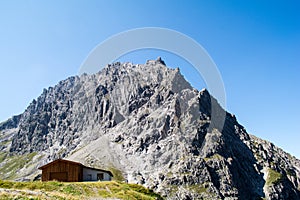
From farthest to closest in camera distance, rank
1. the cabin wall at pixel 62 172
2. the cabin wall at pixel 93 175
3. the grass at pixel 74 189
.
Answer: the cabin wall at pixel 93 175 → the cabin wall at pixel 62 172 → the grass at pixel 74 189

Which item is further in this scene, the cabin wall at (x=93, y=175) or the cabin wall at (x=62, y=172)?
the cabin wall at (x=93, y=175)

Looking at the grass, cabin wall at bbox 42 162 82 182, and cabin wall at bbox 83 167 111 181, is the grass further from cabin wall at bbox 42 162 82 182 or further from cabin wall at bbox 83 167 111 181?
cabin wall at bbox 83 167 111 181

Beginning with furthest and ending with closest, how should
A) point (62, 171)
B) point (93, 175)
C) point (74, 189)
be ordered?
1. point (93, 175)
2. point (62, 171)
3. point (74, 189)

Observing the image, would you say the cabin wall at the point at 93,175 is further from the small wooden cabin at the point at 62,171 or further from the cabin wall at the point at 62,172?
the cabin wall at the point at 62,172

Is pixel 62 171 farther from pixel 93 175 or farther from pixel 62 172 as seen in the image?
pixel 93 175

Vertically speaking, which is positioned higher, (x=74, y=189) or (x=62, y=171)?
(x=62, y=171)

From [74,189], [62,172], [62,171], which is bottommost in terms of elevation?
[74,189]

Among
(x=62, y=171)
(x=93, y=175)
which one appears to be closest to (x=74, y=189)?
(x=62, y=171)

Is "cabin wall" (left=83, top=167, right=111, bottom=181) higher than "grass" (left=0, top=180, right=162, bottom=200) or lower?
higher

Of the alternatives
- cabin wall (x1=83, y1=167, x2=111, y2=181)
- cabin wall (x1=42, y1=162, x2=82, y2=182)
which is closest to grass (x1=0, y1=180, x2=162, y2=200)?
cabin wall (x1=42, y1=162, x2=82, y2=182)

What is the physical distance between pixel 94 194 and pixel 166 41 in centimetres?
3886

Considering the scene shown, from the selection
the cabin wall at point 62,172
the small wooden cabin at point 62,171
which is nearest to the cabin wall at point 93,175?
the small wooden cabin at point 62,171

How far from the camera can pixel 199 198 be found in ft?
651

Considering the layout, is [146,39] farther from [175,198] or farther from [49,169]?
[175,198]
